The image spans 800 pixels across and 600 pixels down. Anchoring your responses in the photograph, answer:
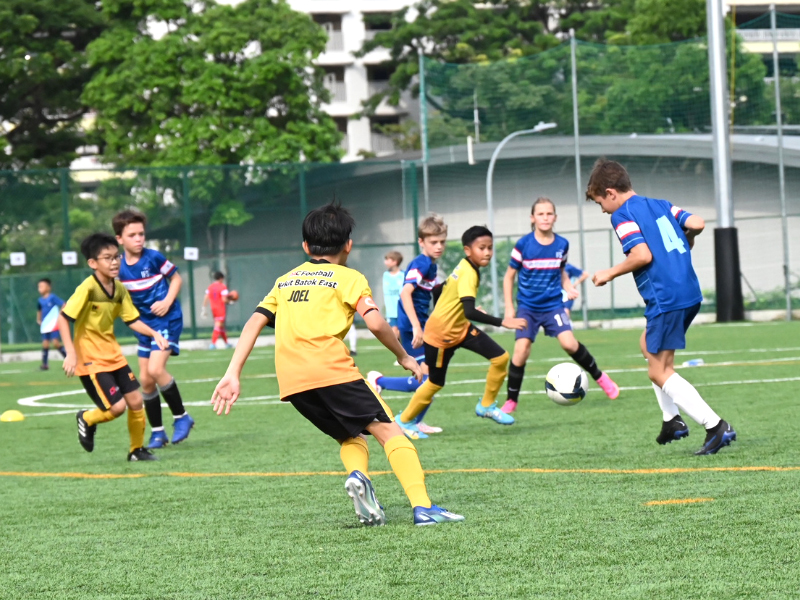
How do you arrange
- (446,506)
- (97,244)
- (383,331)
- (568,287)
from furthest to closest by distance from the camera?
(568,287)
(97,244)
(446,506)
(383,331)

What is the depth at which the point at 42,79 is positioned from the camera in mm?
41062

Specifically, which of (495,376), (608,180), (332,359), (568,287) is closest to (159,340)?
(495,376)

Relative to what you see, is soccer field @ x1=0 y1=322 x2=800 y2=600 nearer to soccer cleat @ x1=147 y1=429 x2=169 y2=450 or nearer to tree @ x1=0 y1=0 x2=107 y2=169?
soccer cleat @ x1=147 y1=429 x2=169 y2=450

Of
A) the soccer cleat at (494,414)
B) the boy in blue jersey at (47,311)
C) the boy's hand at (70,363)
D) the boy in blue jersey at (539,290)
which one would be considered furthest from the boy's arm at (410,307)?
the boy in blue jersey at (47,311)

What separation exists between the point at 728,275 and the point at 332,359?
2179 centimetres

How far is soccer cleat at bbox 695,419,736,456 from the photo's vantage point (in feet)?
23.7

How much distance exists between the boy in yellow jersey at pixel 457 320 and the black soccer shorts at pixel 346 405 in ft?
12.0

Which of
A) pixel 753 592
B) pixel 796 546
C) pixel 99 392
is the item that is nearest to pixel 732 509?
pixel 796 546

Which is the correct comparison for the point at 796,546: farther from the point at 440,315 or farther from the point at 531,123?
the point at 531,123

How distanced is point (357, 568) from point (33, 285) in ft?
83.9

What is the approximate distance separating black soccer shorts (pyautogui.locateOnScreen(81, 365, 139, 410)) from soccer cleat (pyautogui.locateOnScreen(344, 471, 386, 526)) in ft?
12.9

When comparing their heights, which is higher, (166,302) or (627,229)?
(627,229)

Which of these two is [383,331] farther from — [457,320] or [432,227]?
[432,227]

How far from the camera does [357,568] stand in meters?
4.58
